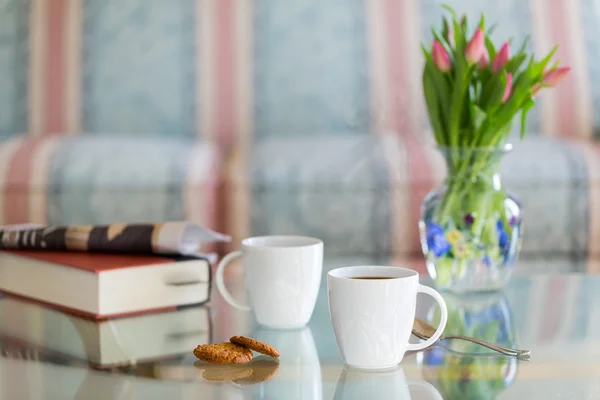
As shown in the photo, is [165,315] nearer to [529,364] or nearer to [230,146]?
[529,364]

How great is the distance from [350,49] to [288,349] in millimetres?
1703

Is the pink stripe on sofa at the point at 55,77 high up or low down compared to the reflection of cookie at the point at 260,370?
up

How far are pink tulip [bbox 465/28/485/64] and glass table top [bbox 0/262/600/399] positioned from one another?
286mm

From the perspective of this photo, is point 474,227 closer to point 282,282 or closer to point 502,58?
point 502,58

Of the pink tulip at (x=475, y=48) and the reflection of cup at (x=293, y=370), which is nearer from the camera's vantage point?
the reflection of cup at (x=293, y=370)

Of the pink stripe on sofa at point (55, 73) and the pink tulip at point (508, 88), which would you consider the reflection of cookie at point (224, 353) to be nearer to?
the pink tulip at point (508, 88)

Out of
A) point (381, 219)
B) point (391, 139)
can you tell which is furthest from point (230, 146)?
point (381, 219)

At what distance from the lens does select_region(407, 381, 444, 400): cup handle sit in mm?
606

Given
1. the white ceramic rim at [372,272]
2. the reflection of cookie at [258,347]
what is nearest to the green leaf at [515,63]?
the white ceramic rim at [372,272]

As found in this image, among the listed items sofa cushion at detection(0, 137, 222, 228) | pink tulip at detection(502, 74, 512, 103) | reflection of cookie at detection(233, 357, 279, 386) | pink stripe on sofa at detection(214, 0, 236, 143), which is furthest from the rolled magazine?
pink stripe on sofa at detection(214, 0, 236, 143)

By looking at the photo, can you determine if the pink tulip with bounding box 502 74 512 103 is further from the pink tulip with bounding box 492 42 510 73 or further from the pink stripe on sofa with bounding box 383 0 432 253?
the pink stripe on sofa with bounding box 383 0 432 253

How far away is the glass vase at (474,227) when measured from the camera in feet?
3.33

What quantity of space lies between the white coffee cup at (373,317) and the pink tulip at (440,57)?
411mm

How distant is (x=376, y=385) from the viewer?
634mm
